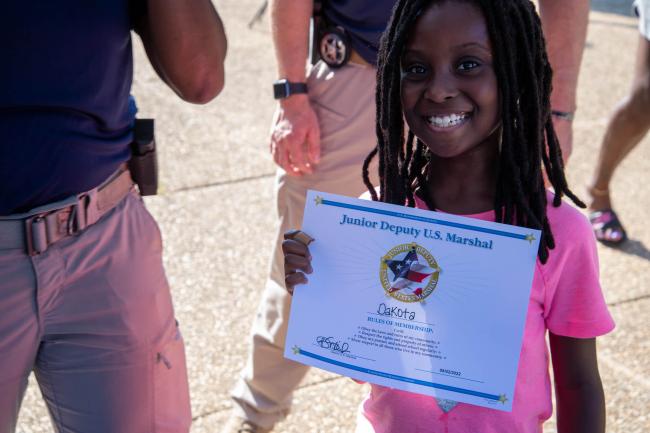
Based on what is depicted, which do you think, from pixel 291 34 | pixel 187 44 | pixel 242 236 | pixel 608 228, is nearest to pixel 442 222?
pixel 187 44

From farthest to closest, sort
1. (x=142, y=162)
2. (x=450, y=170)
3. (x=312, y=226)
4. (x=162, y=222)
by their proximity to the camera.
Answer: (x=162, y=222), (x=142, y=162), (x=450, y=170), (x=312, y=226)

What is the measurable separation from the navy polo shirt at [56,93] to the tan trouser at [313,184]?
0.86 meters

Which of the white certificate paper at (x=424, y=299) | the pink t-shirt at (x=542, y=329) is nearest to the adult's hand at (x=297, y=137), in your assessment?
the white certificate paper at (x=424, y=299)

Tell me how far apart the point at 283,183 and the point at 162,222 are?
1984 mm

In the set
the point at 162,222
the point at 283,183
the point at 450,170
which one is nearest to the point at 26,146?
the point at 450,170

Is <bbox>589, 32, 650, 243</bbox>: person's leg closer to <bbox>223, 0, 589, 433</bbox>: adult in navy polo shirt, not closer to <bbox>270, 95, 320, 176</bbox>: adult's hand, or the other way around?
<bbox>223, 0, 589, 433</bbox>: adult in navy polo shirt

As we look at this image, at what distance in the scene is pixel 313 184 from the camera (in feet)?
8.92

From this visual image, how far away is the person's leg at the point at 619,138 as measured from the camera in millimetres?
4238

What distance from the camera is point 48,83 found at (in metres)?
1.82

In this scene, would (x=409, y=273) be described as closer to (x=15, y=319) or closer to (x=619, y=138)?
(x=15, y=319)

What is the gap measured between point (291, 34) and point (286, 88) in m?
0.16

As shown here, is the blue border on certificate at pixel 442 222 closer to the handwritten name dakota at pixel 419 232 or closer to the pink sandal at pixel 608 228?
the handwritten name dakota at pixel 419 232

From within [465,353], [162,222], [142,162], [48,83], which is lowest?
[162,222]

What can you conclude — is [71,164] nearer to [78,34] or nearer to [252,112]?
[78,34]
